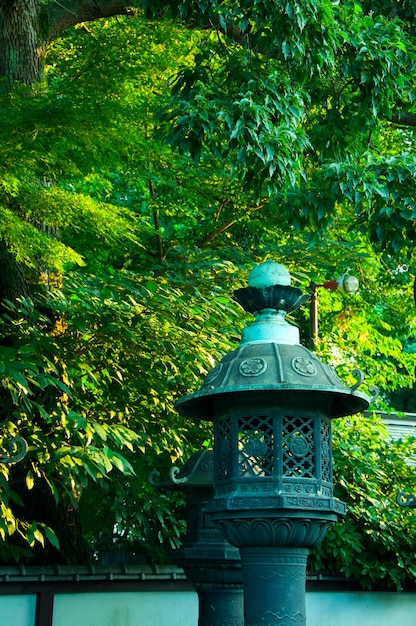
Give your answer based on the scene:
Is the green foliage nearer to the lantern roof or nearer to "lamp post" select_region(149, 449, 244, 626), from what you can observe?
"lamp post" select_region(149, 449, 244, 626)

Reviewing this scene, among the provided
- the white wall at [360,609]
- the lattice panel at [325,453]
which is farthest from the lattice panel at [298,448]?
the white wall at [360,609]

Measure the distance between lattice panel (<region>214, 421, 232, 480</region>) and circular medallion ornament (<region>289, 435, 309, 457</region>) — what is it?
1.00 ft

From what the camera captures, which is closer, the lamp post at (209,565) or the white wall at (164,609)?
the lamp post at (209,565)

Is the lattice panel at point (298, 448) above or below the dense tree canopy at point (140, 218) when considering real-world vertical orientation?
below

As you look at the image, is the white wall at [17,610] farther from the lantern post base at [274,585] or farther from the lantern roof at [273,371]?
the lantern post base at [274,585]

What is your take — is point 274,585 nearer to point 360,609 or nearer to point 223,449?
point 223,449

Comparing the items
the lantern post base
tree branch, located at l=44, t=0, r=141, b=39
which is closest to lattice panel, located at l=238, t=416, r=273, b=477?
the lantern post base

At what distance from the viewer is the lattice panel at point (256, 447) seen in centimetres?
390

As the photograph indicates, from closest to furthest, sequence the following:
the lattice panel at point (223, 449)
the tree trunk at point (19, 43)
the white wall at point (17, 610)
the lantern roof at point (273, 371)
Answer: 1. the lantern roof at point (273, 371)
2. the lattice panel at point (223, 449)
3. the white wall at point (17, 610)
4. the tree trunk at point (19, 43)

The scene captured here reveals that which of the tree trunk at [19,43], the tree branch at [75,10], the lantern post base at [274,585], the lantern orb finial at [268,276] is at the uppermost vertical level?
the tree branch at [75,10]

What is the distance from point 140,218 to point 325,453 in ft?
21.3

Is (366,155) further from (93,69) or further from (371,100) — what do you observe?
(93,69)

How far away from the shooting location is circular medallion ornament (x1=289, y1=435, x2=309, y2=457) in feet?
12.8

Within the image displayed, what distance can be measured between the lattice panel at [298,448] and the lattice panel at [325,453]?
10 centimetres
